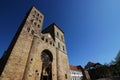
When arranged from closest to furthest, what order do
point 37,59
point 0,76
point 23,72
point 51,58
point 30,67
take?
Result: point 0,76, point 23,72, point 30,67, point 37,59, point 51,58

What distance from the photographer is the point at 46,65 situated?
61.2 feet

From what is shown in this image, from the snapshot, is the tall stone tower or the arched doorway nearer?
→ the tall stone tower

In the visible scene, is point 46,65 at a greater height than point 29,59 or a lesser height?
lesser

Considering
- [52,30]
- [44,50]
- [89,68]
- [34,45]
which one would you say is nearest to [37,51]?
[34,45]

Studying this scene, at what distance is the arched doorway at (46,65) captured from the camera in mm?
17938

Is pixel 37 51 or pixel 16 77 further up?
pixel 37 51

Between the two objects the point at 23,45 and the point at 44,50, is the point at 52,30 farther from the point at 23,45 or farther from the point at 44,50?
the point at 23,45

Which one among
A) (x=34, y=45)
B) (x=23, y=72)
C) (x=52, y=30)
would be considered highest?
(x=52, y=30)

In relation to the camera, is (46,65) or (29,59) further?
(46,65)

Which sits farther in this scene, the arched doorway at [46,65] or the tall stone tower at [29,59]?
the arched doorway at [46,65]

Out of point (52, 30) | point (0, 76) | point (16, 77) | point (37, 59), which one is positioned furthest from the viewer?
point (52, 30)

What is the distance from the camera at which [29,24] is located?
19.0 metres

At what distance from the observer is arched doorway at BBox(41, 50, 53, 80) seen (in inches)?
706

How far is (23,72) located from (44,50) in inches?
293
